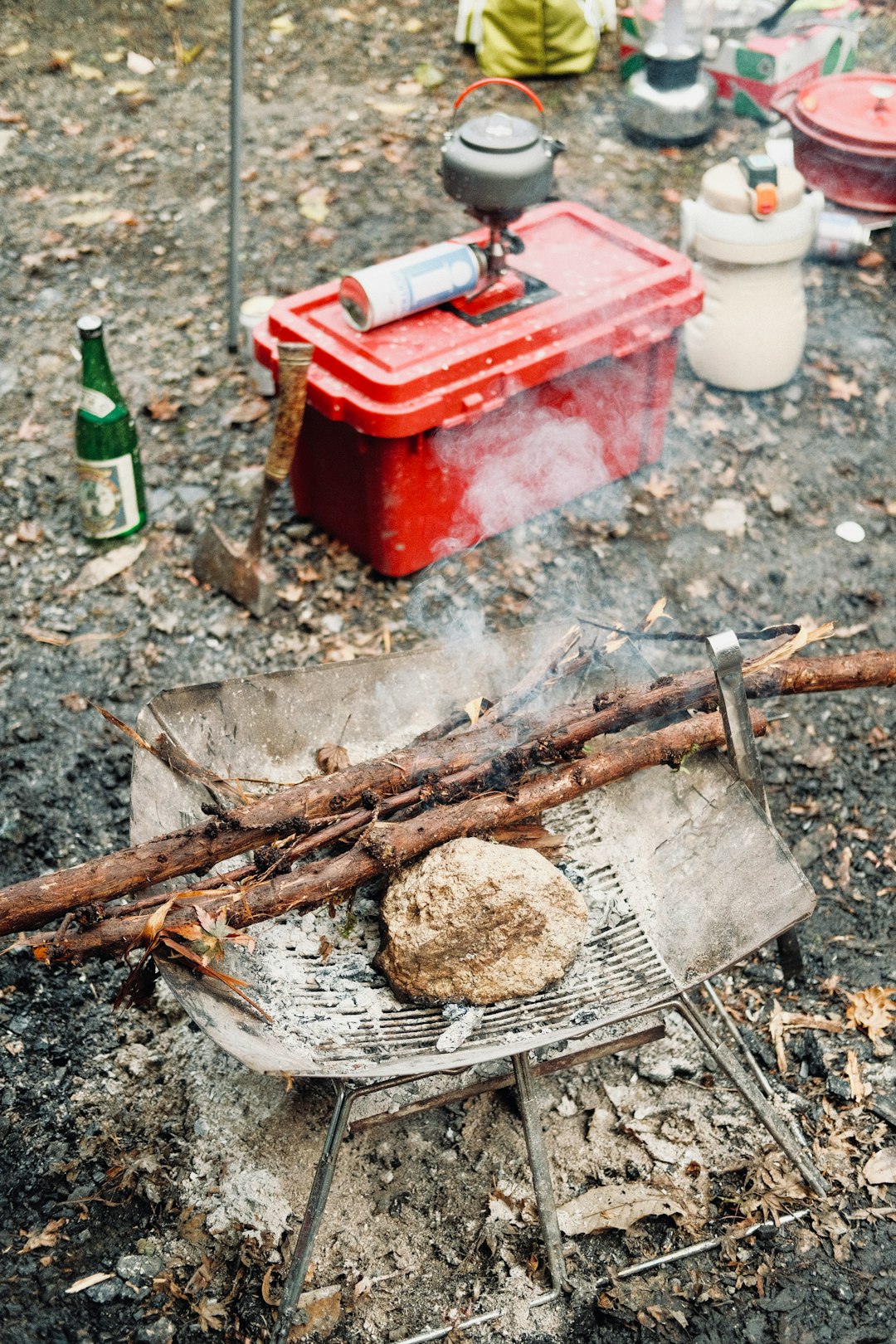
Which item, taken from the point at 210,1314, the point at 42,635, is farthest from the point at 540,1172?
the point at 42,635

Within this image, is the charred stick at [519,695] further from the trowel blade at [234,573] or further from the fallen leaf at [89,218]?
the fallen leaf at [89,218]

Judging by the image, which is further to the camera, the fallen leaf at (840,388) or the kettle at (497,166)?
the fallen leaf at (840,388)

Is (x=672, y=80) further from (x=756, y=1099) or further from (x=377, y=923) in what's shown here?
(x=756, y=1099)

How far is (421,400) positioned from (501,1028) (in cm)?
221

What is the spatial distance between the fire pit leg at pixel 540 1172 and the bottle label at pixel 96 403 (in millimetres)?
2861

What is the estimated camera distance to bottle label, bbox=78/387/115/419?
4.33m

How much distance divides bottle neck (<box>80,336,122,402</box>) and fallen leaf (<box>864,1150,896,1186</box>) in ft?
11.4

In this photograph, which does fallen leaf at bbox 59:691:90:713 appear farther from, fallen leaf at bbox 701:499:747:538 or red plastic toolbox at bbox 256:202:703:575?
fallen leaf at bbox 701:499:747:538

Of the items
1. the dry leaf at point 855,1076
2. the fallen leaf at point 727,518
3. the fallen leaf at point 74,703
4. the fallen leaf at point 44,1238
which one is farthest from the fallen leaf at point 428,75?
the fallen leaf at point 44,1238

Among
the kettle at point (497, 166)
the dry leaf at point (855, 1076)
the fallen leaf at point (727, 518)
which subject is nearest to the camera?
the dry leaf at point (855, 1076)

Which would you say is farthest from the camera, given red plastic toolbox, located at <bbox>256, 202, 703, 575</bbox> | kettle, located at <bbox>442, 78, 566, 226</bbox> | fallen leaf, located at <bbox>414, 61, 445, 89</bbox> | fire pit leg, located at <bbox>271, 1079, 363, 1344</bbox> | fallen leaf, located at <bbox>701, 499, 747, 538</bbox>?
fallen leaf, located at <bbox>414, 61, 445, 89</bbox>

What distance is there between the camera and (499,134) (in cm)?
396

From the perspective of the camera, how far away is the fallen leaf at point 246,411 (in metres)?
5.21

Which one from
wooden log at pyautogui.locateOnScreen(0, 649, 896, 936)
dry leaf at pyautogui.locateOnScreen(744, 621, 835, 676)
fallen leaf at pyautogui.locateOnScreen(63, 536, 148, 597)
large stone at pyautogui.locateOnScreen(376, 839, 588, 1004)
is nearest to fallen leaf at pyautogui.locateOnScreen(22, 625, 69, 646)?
fallen leaf at pyautogui.locateOnScreen(63, 536, 148, 597)
